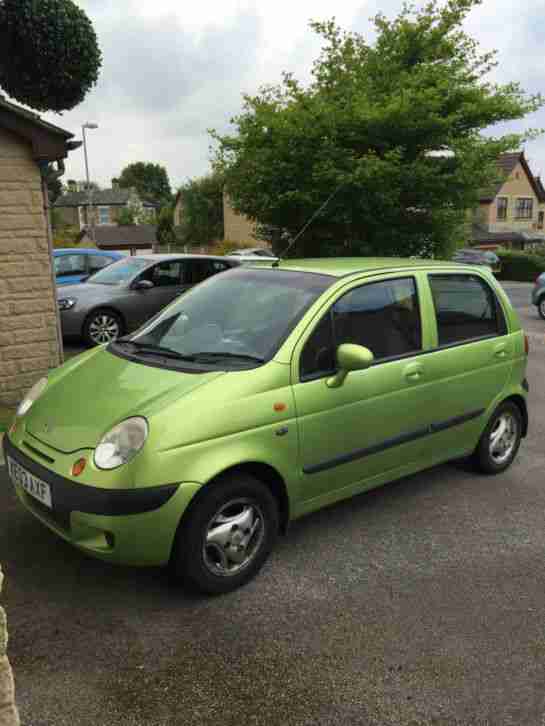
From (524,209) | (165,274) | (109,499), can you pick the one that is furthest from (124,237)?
(109,499)

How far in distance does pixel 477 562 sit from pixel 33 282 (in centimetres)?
560

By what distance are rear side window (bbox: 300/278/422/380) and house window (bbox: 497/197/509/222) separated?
1965 inches

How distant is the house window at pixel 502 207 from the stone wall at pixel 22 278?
48478 millimetres

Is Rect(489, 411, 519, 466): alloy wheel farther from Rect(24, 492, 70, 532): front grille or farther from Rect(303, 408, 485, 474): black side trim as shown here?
Rect(24, 492, 70, 532): front grille

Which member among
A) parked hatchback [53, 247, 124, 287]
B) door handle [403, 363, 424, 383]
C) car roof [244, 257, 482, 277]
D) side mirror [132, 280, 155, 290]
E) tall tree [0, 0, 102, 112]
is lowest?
door handle [403, 363, 424, 383]

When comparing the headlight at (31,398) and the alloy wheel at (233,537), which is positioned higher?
the headlight at (31,398)

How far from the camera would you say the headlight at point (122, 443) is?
3029mm

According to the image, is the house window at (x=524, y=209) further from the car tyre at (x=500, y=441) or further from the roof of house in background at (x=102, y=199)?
the car tyre at (x=500, y=441)

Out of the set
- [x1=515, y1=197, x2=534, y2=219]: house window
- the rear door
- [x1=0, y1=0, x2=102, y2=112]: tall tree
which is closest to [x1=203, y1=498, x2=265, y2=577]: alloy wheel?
the rear door

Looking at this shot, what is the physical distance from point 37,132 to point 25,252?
131 centimetres

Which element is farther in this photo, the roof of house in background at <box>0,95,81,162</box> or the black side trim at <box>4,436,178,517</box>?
the roof of house in background at <box>0,95,81,162</box>

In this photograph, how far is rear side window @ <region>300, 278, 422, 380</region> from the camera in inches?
145

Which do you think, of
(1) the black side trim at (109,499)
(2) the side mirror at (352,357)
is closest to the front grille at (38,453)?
(1) the black side trim at (109,499)

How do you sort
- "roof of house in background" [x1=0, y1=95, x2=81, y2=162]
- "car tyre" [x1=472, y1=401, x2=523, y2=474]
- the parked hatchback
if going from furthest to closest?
1. the parked hatchback
2. "roof of house in background" [x1=0, y1=95, x2=81, y2=162]
3. "car tyre" [x1=472, y1=401, x2=523, y2=474]
